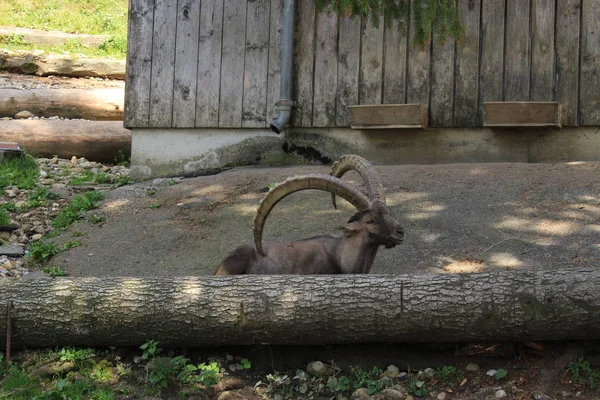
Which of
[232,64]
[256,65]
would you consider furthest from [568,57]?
[232,64]

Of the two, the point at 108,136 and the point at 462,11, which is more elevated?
the point at 462,11

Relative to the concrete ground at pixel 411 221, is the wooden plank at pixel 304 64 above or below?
above

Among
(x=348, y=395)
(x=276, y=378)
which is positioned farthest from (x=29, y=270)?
(x=348, y=395)

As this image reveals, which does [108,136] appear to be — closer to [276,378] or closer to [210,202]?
[210,202]

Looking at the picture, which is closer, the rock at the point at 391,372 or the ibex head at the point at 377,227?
the rock at the point at 391,372

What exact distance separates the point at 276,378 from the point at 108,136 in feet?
31.5

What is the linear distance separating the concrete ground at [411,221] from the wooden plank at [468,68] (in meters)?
0.93

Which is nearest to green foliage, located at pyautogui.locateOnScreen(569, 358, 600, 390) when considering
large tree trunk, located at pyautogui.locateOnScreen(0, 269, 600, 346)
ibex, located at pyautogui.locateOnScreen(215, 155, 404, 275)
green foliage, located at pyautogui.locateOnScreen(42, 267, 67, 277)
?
large tree trunk, located at pyautogui.locateOnScreen(0, 269, 600, 346)

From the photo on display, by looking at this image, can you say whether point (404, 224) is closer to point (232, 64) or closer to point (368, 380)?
point (368, 380)

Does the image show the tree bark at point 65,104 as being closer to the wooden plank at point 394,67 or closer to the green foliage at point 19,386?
the wooden plank at point 394,67

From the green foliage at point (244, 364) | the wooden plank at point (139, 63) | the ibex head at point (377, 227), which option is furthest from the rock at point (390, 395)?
the wooden plank at point (139, 63)

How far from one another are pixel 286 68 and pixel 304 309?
6415 mm

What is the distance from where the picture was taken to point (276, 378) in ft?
22.6

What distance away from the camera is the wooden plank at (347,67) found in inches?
491
